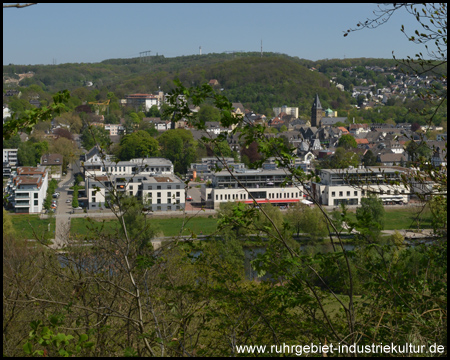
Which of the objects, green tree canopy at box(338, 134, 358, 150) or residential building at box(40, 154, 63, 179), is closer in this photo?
residential building at box(40, 154, 63, 179)

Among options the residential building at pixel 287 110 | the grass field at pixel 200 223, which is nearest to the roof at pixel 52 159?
the grass field at pixel 200 223

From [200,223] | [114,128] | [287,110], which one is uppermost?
[287,110]

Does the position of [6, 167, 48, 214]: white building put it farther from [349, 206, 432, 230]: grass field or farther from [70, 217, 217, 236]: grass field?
[349, 206, 432, 230]: grass field

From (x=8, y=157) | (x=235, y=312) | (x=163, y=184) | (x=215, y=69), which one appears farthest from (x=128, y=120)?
(x=235, y=312)

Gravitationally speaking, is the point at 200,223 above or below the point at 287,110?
below

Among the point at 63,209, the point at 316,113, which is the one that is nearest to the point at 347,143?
the point at 316,113

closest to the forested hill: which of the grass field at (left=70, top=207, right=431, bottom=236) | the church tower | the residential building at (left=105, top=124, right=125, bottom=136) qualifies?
the church tower

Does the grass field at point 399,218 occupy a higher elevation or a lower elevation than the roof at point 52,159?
lower

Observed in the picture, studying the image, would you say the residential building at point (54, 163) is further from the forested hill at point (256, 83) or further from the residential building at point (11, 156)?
the forested hill at point (256, 83)

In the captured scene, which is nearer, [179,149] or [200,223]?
[200,223]

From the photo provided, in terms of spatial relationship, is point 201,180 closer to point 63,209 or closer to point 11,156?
point 63,209

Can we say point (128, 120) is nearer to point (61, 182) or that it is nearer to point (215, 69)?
point (61, 182)
